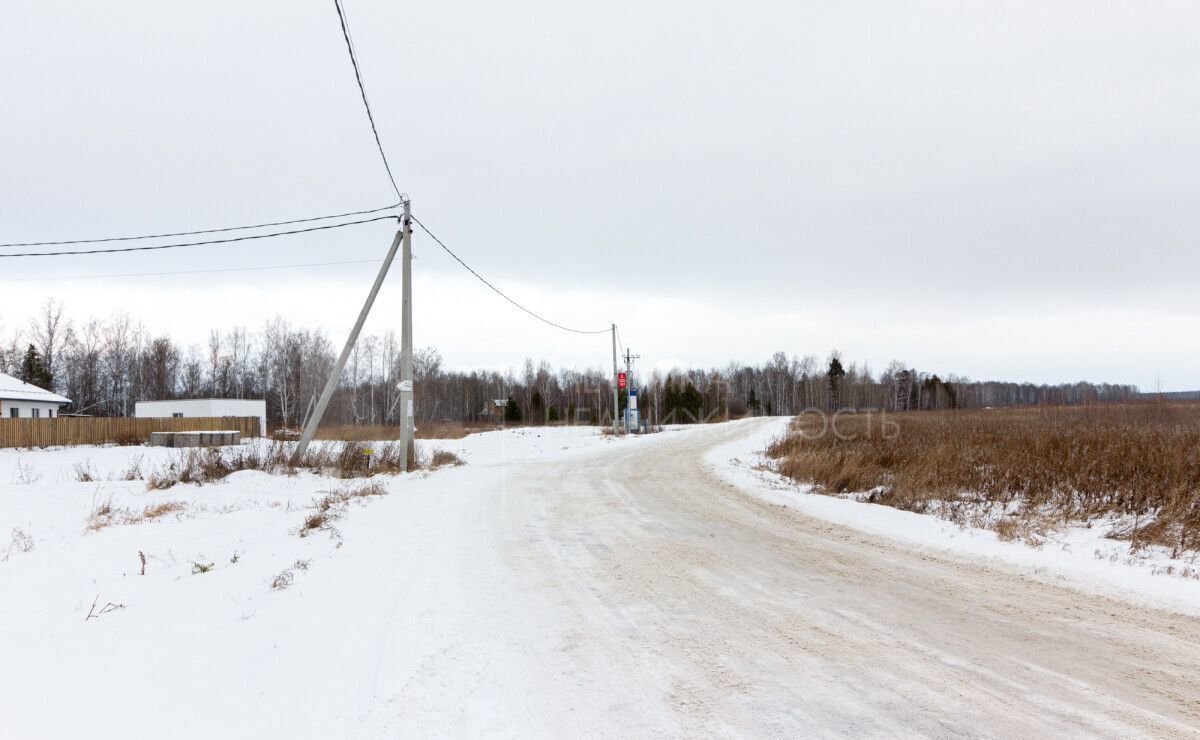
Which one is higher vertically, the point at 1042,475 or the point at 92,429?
Result: the point at 92,429

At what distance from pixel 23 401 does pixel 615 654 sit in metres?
54.7

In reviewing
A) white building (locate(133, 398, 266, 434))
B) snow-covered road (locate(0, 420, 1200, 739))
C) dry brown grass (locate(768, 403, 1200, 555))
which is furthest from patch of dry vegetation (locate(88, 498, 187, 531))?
white building (locate(133, 398, 266, 434))

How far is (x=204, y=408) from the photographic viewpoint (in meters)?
45.2

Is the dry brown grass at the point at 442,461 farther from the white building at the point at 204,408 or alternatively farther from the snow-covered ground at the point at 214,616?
the white building at the point at 204,408

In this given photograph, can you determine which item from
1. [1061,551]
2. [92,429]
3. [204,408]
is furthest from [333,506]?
[204,408]

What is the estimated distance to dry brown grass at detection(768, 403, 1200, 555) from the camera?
8883mm

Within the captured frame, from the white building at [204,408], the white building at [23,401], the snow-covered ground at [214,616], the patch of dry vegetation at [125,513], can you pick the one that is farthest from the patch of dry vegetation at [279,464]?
the white building at [23,401]

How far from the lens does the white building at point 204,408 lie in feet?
148

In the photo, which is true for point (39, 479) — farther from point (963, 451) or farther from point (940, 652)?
point (963, 451)

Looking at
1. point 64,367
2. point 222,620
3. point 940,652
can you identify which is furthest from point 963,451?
point 64,367

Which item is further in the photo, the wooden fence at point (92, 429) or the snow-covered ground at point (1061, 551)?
the wooden fence at point (92, 429)

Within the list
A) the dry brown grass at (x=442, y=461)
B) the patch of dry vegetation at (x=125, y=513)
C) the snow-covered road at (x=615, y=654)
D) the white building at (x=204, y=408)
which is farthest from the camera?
the white building at (x=204, y=408)

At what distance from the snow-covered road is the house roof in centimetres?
4757

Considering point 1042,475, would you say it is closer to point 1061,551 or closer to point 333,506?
point 1061,551
